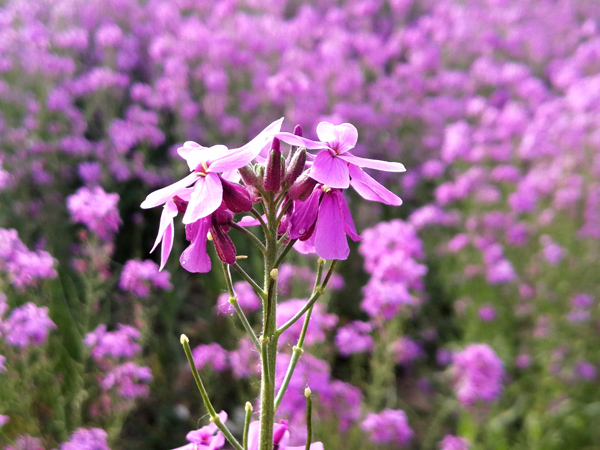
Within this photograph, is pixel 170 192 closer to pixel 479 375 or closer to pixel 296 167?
pixel 296 167

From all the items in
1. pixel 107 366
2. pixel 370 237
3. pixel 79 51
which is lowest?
pixel 107 366

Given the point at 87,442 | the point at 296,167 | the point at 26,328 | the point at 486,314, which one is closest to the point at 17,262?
the point at 26,328

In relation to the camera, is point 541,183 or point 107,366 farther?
→ point 541,183

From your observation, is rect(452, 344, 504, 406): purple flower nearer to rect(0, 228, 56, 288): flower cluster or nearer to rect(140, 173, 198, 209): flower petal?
rect(0, 228, 56, 288): flower cluster

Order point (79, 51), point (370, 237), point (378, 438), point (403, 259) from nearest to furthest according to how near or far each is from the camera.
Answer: point (378, 438) < point (403, 259) < point (370, 237) < point (79, 51)

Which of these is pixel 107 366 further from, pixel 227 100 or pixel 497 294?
pixel 497 294

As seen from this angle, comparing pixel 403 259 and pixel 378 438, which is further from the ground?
pixel 403 259

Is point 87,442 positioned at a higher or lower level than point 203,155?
lower

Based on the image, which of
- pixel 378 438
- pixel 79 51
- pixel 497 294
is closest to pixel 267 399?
pixel 378 438

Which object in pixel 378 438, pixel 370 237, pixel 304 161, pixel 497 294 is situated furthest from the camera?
pixel 497 294
